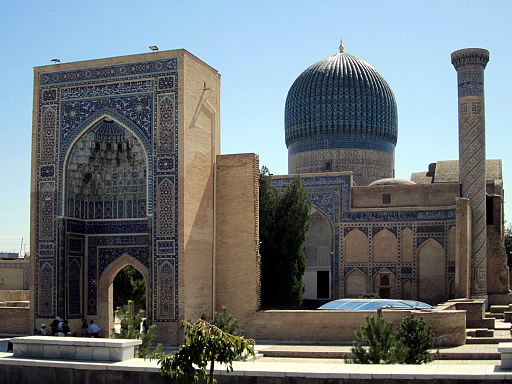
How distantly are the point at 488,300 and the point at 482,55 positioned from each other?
692 cm

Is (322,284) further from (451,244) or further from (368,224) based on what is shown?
(451,244)

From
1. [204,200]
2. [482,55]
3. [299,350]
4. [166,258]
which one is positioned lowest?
[299,350]

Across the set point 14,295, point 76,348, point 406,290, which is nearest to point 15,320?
point 76,348

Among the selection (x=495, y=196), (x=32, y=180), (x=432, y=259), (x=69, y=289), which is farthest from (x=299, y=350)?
(x=495, y=196)

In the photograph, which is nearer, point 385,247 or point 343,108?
point 385,247

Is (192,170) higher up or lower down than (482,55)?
lower down

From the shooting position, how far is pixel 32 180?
13.8 m

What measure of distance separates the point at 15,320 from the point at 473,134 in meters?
13.3

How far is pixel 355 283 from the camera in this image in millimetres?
21922

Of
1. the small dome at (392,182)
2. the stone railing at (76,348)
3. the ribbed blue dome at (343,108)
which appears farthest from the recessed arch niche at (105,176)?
the ribbed blue dome at (343,108)

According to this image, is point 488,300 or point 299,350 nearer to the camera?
point 299,350

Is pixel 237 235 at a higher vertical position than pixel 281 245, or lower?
higher

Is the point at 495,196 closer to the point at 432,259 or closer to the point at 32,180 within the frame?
the point at 432,259

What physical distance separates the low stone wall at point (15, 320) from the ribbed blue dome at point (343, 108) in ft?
49.9
